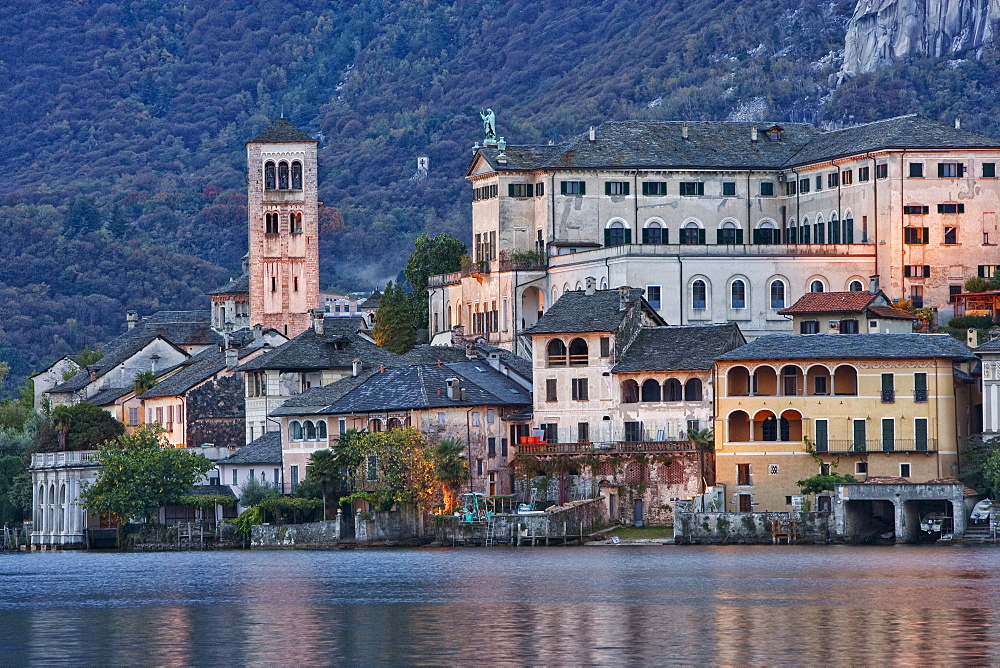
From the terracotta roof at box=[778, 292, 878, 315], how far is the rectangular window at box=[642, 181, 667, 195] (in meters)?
17.7

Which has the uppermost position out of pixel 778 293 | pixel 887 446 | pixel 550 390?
pixel 778 293

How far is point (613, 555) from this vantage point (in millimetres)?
111938

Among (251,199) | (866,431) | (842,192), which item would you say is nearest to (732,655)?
(866,431)

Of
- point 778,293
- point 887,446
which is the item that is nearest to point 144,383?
point 778,293

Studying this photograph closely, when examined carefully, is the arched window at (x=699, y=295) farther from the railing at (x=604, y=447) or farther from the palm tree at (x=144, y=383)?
the palm tree at (x=144, y=383)

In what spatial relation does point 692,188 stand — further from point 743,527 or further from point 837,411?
point 743,527

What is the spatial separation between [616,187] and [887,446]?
1650 inches

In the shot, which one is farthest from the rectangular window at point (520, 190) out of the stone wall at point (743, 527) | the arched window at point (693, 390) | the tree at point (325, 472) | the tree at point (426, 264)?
the stone wall at point (743, 527)

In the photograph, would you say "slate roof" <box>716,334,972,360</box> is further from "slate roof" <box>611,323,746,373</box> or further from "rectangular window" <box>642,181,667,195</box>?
"rectangular window" <box>642,181,667,195</box>

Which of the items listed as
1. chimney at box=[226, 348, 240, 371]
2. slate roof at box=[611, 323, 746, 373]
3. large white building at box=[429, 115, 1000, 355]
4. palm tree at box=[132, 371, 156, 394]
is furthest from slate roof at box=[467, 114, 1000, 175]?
slate roof at box=[611, 323, 746, 373]

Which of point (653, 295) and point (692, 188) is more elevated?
point (692, 188)

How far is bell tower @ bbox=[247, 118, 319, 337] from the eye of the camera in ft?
649

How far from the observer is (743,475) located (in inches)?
4843

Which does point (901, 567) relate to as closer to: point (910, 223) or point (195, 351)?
point (910, 223)
